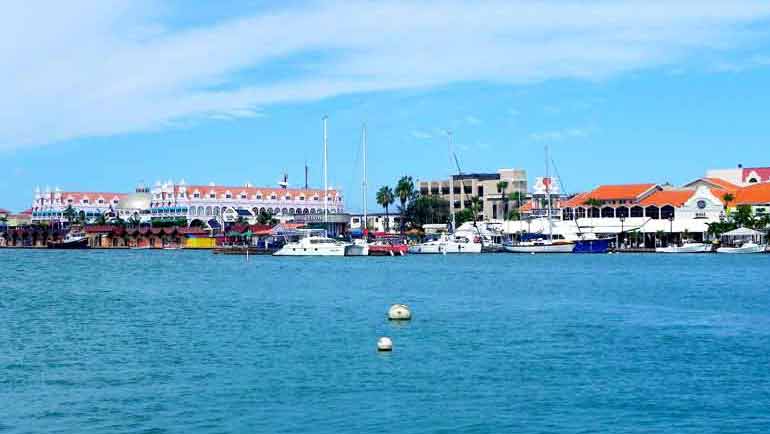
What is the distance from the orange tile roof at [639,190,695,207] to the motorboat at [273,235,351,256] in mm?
49448

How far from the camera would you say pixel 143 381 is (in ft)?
99.1

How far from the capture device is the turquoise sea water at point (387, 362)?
Answer: 2555cm

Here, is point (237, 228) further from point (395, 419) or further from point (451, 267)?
point (395, 419)

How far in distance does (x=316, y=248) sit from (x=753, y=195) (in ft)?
217

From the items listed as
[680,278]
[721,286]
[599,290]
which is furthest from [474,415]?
[680,278]

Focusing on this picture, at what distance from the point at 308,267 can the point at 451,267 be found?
14.4 metres

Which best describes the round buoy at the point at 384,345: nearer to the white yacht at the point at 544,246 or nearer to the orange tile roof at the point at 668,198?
the white yacht at the point at 544,246

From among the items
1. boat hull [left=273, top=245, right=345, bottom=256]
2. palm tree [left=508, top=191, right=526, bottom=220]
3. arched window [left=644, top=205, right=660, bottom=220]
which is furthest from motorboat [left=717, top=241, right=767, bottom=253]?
palm tree [left=508, top=191, right=526, bottom=220]

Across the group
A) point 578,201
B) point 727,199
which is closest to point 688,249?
point 727,199

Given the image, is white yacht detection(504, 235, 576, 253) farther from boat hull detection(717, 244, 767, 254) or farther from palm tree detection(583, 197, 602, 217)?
boat hull detection(717, 244, 767, 254)

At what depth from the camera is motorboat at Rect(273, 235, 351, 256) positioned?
131 metres

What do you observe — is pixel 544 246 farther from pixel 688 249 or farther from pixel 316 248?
pixel 316 248

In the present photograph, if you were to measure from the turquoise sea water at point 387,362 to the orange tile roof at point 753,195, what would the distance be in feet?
291

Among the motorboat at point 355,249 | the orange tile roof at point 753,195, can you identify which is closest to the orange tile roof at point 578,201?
the orange tile roof at point 753,195
